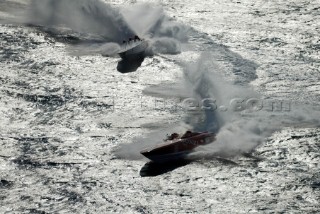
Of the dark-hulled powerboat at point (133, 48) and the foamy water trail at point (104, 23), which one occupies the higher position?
the foamy water trail at point (104, 23)

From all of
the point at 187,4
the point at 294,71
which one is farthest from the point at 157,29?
the point at 294,71

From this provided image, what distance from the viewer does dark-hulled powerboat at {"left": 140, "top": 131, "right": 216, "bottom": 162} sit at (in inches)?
2472

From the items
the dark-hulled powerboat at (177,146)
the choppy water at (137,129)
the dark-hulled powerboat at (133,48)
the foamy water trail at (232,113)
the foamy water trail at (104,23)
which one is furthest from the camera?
the foamy water trail at (104,23)

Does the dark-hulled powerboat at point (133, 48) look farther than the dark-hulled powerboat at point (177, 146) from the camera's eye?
Yes

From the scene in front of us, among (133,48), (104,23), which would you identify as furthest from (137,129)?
(104,23)

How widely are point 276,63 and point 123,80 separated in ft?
70.1

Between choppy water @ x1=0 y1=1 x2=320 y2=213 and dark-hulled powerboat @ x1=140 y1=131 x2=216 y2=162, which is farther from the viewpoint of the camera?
dark-hulled powerboat @ x1=140 y1=131 x2=216 y2=162

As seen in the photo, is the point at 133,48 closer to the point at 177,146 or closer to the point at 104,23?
the point at 104,23

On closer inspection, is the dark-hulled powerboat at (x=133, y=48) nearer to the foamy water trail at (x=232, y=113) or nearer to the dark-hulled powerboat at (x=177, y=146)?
the foamy water trail at (x=232, y=113)

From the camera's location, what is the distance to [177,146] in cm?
6384

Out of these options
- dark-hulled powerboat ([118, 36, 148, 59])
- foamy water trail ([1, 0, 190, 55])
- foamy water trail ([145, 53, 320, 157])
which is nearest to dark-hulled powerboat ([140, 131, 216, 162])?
foamy water trail ([145, 53, 320, 157])

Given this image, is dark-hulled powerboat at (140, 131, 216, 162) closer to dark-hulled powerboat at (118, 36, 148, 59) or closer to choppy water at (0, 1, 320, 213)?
choppy water at (0, 1, 320, 213)

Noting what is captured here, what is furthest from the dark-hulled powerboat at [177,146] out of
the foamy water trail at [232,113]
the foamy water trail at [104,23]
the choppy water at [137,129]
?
the foamy water trail at [104,23]

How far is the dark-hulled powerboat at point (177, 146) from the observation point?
62781 mm
